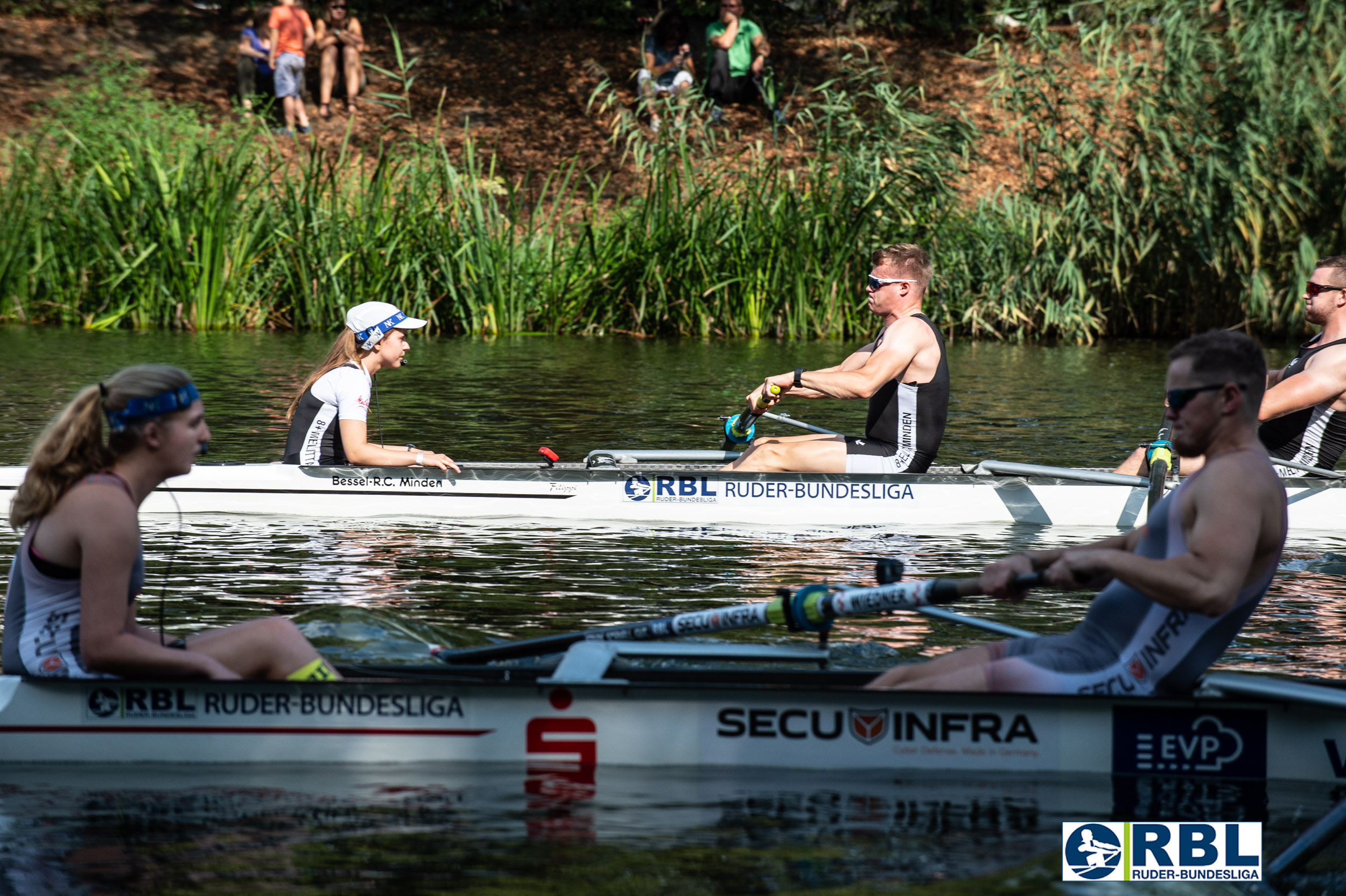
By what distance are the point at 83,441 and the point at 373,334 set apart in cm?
445

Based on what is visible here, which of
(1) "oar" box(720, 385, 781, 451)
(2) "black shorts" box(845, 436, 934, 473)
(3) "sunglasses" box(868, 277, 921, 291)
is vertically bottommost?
(2) "black shorts" box(845, 436, 934, 473)

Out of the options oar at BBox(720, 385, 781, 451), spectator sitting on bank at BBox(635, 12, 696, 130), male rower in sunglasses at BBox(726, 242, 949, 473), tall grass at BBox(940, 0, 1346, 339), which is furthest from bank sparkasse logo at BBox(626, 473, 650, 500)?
spectator sitting on bank at BBox(635, 12, 696, 130)

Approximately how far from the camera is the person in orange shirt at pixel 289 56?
2627cm

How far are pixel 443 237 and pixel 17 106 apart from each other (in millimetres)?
14315

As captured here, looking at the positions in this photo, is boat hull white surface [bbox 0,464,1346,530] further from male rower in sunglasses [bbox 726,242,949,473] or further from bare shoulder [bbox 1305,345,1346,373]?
bare shoulder [bbox 1305,345,1346,373]

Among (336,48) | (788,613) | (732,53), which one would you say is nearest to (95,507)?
(788,613)

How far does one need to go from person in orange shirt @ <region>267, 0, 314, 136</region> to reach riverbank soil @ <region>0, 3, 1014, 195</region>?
1.72 m

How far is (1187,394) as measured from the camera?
4.38 metres

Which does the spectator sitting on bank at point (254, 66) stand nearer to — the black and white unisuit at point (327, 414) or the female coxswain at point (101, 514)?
the black and white unisuit at point (327, 414)

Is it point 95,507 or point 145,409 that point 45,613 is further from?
point 145,409

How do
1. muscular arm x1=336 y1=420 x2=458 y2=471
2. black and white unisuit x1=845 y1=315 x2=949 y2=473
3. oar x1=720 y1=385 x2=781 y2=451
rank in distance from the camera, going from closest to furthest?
muscular arm x1=336 y1=420 x2=458 y2=471 → black and white unisuit x1=845 y1=315 x2=949 y2=473 → oar x1=720 y1=385 x2=781 y2=451

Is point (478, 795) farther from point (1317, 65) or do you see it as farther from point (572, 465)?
point (1317, 65)

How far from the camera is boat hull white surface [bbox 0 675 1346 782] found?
15.8ft

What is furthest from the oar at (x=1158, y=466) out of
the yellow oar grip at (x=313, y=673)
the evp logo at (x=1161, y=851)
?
the yellow oar grip at (x=313, y=673)
